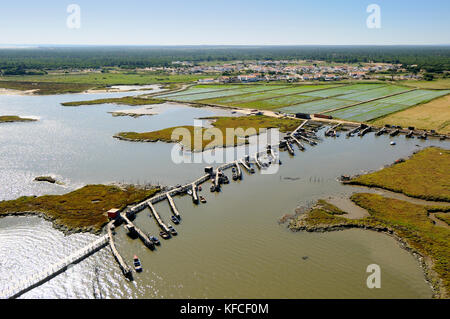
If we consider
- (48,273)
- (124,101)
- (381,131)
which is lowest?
(48,273)

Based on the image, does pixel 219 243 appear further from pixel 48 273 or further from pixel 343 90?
pixel 343 90

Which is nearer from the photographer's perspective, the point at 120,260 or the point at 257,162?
the point at 120,260

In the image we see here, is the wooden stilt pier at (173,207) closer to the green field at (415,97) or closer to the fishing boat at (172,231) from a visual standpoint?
the fishing boat at (172,231)

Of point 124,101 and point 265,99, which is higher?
point 265,99

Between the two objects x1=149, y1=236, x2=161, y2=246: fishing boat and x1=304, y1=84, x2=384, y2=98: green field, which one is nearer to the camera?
x1=149, y1=236, x2=161, y2=246: fishing boat

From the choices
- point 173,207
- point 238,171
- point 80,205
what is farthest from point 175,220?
point 238,171

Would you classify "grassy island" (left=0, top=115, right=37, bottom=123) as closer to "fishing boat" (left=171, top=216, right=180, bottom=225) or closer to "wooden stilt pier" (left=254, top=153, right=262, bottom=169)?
"wooden stilt pier" (left=254, top=153, right=262, bottom=169)

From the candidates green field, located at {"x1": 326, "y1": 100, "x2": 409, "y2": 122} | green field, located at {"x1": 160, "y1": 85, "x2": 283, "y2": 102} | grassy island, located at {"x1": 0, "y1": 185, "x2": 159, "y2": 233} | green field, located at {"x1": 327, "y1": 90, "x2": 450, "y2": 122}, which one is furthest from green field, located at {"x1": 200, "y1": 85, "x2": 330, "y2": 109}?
grassy island, located at {"x1": 0, "y1": 185, "x2": 159, "y2": 233}
